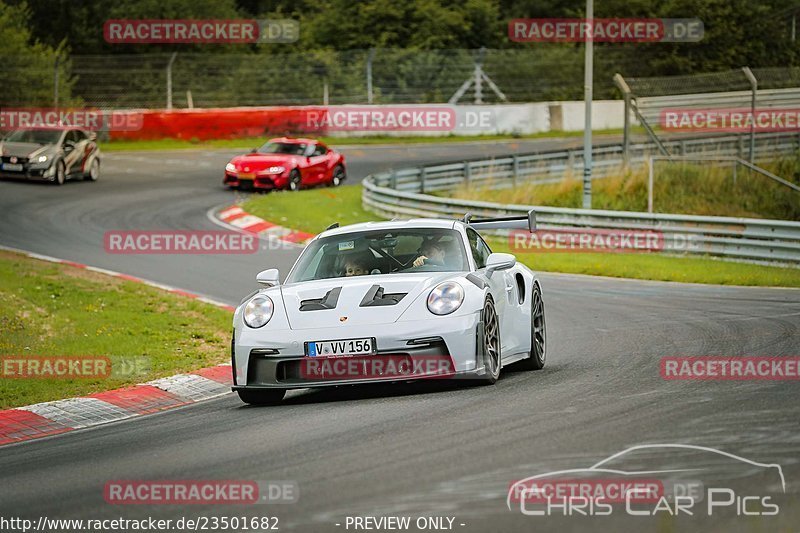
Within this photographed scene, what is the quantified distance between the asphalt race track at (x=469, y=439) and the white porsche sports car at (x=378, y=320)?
232 mm

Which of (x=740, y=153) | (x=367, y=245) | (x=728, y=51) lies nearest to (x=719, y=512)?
(x=367, y=245)

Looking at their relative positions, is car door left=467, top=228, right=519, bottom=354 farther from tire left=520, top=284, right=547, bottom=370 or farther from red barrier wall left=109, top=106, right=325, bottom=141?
red barrier wall left=109, top=106, right=325, bottom=141

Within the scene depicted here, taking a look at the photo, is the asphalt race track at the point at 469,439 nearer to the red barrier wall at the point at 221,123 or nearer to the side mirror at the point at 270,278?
the side mirror at the point at 270,278

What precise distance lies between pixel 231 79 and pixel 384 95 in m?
5.68

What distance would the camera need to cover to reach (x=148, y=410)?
1016cm

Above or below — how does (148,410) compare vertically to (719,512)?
below

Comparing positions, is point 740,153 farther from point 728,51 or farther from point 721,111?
point 728,51

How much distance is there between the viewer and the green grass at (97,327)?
1133cm

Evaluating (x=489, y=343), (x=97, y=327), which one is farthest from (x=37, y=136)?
(x=489, y=343)

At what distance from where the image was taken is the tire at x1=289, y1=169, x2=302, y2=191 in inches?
1275

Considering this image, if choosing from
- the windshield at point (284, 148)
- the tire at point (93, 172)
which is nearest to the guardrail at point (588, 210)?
the windshield at point (284, 148)

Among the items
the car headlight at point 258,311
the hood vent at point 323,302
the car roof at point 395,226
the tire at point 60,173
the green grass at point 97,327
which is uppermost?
the car roof at point 395,226

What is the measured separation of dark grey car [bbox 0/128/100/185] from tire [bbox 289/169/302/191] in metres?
5.09

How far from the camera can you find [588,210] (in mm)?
23344
